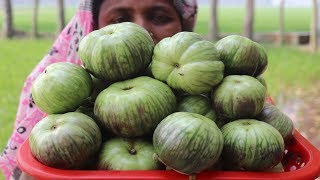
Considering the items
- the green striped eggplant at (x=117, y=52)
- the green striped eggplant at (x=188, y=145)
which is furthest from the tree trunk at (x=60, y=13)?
the green striped eggplant at (x=188, y=145)

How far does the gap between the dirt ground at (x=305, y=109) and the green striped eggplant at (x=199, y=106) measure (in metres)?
4.99

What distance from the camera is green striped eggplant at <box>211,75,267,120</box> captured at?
166cm

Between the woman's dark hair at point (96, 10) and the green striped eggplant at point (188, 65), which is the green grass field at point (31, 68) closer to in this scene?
the woman's dark hair at point (96, 10)

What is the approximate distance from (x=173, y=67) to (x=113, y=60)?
0.21 meters

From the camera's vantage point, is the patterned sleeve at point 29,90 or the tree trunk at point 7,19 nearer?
the patterned sleeve at point 29,90

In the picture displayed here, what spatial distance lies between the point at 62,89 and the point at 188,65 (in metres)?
0.44

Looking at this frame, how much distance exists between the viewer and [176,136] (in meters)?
1.48

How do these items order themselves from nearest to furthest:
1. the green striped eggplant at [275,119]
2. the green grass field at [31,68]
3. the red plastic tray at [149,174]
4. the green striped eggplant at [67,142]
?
the red plastic tray at [149,174], the green striped eggplant at [67,142], the green striped eggplant at [275,119], the green grass field at [31,68]

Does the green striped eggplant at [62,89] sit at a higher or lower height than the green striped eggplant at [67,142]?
higher

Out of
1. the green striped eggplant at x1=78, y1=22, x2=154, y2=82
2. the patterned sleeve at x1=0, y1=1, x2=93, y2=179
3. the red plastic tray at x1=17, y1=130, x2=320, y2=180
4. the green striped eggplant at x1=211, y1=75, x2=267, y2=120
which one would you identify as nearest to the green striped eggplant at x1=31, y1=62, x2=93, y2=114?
the green striped eggplant at x1=78, y1=22, x2=154, y2=82

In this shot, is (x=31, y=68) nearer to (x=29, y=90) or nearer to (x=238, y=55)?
(x=29, y=90)

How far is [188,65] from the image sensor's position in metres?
1.67

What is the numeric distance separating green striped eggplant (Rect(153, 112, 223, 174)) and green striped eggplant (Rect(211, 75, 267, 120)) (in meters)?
0.20

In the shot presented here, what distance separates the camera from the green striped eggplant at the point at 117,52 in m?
1.70
